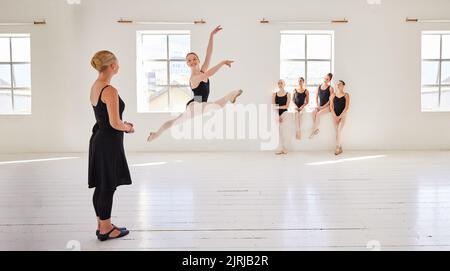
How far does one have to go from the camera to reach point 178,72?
285 inches

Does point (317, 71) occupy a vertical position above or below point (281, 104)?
above

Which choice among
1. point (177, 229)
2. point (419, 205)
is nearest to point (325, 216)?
point (419, 205)

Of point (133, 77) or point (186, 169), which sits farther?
point (133, 77)

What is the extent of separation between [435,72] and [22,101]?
7632 millimetres

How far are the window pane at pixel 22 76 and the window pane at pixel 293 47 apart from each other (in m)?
4.66

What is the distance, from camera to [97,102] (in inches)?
87.8

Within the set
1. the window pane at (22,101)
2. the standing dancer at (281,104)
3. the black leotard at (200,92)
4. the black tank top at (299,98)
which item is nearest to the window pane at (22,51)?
the window pane at (22,101)

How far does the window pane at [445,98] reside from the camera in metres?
7.41

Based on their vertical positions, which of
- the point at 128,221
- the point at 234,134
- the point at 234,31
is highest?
the point at 234,31

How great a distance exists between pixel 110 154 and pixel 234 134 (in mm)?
4905

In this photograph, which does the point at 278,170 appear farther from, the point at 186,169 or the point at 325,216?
the point at 325,216

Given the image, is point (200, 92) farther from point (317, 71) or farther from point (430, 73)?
point (430, 73)

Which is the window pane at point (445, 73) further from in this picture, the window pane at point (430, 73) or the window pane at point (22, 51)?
the window pane at point (22, 51)

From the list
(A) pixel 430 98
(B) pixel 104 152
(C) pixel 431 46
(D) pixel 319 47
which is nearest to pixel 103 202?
(B) pixel 104 152
